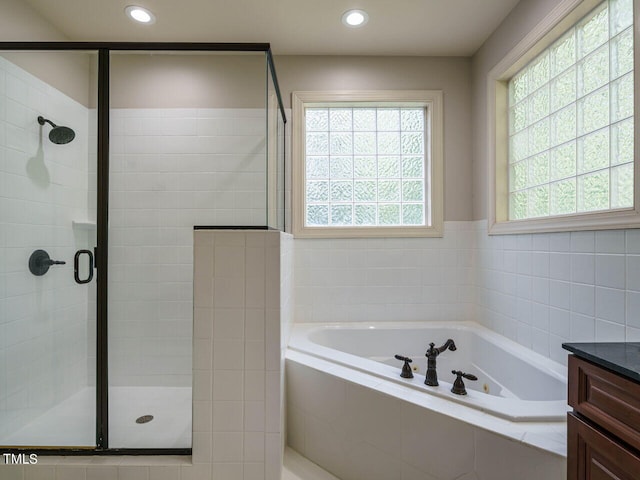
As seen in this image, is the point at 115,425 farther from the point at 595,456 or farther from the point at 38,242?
the point at 595,456

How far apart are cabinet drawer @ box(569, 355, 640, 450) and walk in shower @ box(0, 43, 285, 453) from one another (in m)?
1.21

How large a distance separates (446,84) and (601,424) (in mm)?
2311

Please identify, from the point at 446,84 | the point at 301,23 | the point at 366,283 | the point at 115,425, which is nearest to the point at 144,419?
the point at 115,425

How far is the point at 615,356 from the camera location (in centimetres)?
89

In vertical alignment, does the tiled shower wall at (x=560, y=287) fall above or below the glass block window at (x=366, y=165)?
below

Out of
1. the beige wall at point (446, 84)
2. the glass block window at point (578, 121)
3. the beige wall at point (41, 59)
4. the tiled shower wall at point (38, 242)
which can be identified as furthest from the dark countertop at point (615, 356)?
the beige wall at point (41, 59)

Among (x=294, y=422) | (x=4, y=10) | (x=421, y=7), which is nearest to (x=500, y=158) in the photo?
(x=421, y=7)

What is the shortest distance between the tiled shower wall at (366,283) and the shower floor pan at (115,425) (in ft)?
3.44

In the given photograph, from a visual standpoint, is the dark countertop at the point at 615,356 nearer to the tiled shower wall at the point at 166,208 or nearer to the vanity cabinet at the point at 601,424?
the vanity cabinet at the point at 601,424

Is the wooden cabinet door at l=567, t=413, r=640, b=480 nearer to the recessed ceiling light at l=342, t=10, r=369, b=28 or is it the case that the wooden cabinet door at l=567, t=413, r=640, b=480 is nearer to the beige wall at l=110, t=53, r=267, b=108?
the beige wall at l=110, t=53, r=267, b=108

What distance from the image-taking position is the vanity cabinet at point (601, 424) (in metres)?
0.77

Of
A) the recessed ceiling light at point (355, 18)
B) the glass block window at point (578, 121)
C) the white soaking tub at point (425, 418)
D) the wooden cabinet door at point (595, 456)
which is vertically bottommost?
the white soaking tub at point (425, 418)

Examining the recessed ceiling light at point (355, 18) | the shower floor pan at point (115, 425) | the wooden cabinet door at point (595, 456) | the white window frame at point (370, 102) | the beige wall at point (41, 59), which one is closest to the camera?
the wooden cabinet door at point (595, 456)

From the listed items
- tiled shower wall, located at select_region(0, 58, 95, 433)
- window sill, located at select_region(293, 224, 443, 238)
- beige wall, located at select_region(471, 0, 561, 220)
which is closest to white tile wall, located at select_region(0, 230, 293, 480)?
tiled shower wall, located at select_region(0, 58, 95, 433)
